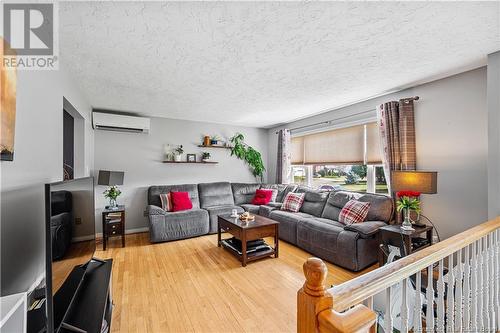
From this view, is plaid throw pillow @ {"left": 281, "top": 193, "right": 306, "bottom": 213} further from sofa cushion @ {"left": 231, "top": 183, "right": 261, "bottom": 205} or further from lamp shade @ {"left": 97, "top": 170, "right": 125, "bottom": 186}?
lamp shade @ {"left": 97, "top": 170, "right": 125, "bottom": 186}

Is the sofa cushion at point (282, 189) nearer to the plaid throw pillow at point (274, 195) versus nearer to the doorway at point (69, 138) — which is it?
the plaid throw pillow at point (274, 195)

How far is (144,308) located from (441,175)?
11.8 feet

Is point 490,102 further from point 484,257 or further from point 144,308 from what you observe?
point 144,308

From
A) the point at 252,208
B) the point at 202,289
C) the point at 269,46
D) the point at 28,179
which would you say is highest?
the point at 269,46

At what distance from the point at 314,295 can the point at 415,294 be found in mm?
668

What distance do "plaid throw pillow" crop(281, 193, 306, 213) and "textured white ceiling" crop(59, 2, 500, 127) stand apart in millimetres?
1909

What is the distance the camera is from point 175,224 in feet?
12.6

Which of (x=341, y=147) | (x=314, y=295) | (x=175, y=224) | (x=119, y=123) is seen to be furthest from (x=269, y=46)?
(x=119, y=123)

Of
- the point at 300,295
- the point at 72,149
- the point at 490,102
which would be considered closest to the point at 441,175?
the point at 490,102

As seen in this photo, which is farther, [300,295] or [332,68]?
[332,68]

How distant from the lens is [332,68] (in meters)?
2.36

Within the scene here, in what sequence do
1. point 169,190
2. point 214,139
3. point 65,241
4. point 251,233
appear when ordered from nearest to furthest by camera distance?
point 65,241, point 251,233, point 169,190, point 214,139

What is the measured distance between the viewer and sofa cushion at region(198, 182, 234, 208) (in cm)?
475

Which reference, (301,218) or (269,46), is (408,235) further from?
(269,46)
